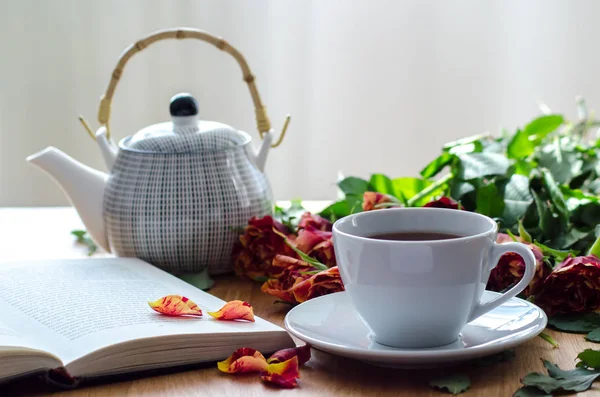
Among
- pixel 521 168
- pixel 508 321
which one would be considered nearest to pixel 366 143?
pixel 521 168

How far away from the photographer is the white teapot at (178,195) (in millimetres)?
1009

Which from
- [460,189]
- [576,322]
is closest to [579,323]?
[576,322]

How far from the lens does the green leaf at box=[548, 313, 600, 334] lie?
0.77m

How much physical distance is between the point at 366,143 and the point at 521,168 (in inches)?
63.6

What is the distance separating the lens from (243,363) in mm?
673

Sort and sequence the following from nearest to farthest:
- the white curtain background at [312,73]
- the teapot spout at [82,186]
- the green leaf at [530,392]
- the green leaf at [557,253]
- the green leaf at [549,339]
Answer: the green leaf at [530,392] → the green leaf at [549,339] → the green leaf at [557,253] → the teapot spout at [82,186] → the white curtain background at [312,73]

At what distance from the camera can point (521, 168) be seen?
1.10m

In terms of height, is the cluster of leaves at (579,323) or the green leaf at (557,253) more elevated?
the green leaf at (557,253)

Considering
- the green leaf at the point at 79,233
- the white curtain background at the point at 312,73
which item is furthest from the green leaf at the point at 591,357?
the white curtain background at the point at 312,73

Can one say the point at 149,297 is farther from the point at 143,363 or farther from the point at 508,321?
the point at 508,321

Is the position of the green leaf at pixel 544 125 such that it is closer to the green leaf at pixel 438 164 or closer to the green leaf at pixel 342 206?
the green leaf at pixel 438 164

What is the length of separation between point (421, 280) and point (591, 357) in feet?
0.52

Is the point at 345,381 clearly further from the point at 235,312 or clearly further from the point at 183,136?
the point at 183,136

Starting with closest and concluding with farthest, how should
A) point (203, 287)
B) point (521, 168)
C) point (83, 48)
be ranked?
point (203, 287)
point (521, 168)
point (83, 48)
